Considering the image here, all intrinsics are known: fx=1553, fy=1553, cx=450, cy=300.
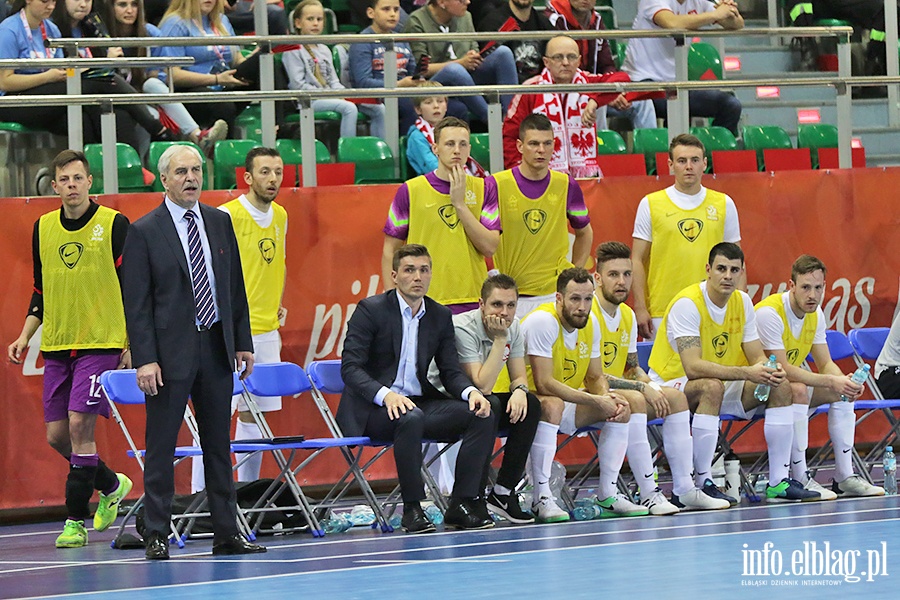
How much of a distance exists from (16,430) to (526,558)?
14.7 ft

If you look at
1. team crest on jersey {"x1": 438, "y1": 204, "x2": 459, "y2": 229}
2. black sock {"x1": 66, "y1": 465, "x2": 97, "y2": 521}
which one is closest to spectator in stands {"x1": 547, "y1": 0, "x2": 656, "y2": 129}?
team crest on jersey {"x1": 438, "y1": 204, "x2": 459, "y2": 229}

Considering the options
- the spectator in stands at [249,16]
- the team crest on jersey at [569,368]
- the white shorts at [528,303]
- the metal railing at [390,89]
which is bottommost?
the team crest on jersey at [569,368]

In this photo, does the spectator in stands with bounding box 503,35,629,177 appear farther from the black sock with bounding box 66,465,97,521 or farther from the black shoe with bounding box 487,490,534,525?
the black sock with bounding box 66,465,97,521

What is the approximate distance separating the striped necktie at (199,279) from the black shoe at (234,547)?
1134 mm

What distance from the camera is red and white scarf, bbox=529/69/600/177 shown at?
37.9 ft

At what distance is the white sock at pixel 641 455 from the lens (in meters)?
9.56

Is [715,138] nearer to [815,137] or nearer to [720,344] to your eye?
[815,137]

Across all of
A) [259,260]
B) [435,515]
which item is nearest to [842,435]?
[435,515]

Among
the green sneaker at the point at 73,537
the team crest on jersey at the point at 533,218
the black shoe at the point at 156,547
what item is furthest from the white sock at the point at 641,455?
the green sneaker at the point at 73,537

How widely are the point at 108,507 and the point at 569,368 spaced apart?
9.83ft

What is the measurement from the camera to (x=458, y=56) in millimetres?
12844

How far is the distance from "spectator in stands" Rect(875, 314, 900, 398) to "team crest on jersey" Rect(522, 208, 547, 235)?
2831mm

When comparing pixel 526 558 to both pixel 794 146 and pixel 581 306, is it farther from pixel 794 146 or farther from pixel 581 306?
pixel 794 146

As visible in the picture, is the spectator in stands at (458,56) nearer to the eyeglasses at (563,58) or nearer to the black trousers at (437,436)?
the eyeglasses at (563,58)
